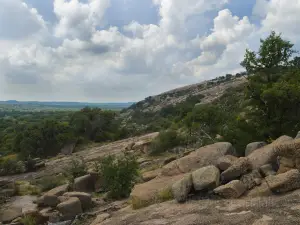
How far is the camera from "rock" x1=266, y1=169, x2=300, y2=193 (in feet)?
34.9

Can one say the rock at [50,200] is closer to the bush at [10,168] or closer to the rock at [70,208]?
the rock at [70,208]

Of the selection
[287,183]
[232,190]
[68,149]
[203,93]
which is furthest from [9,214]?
[203,93]

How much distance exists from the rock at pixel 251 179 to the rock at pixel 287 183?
103 centimetres

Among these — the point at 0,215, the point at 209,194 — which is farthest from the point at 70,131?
the point at 209,194

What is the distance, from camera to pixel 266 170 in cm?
1233

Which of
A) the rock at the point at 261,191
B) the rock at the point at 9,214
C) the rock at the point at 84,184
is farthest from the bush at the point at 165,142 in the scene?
the rock at the point at 261,191

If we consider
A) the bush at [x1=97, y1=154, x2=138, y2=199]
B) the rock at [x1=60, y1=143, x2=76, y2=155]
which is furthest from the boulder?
the rock at [x1=60, y1=143, x2=76, y2=155]

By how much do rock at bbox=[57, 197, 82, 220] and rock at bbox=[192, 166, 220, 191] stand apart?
277 inches

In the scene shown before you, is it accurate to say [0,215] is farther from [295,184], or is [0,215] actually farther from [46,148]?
[46,148]

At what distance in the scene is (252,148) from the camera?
1642 cm

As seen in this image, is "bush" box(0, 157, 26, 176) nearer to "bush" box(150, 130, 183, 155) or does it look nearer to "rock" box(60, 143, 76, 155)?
"rock" box(60, 143, 76, 155)

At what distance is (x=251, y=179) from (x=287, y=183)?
1.57m

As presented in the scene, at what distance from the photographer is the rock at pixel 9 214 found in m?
18.9

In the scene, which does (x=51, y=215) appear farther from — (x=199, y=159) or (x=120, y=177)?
(x=199, y=159)
